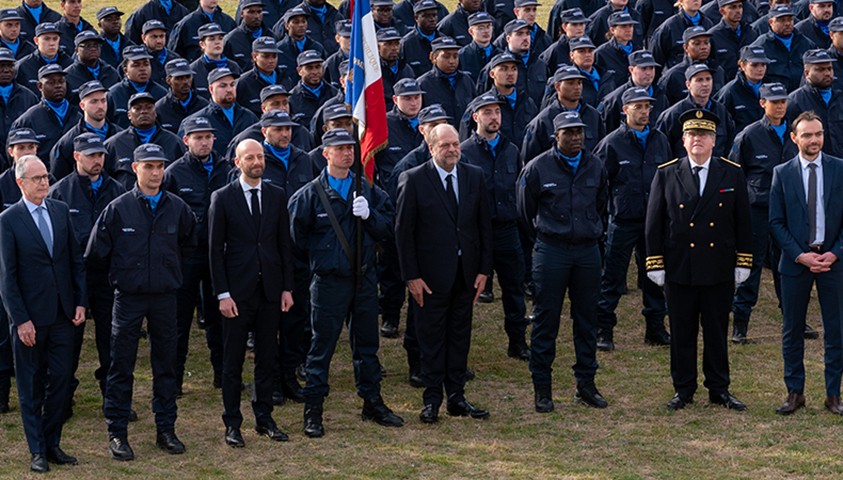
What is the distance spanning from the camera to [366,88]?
10.9 metres

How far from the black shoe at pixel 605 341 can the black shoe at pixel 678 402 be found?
1.72 m

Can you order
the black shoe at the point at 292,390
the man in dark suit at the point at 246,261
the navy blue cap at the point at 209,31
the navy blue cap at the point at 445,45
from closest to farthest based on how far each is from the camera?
the man in dark suit at the point at 246,261 < the black shoe at the point at 292,390 < the navy blue cap at the point at 445,45 < the navy blue cap at the point at 209,31

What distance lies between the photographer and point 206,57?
50.3ft

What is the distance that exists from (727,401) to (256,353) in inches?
152

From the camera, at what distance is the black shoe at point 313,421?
10.7 meters

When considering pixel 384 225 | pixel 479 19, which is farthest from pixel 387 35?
pixel 384 225

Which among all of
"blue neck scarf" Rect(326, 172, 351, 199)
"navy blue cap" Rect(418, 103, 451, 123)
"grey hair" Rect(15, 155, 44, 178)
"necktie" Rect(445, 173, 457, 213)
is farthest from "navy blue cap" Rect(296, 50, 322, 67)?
"grey hair" Rect(15, 155, 44, 178)

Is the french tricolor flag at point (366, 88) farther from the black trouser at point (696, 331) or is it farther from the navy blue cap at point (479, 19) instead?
the navy blue cap at point (479, 19)

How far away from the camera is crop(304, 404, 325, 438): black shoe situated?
10734mm

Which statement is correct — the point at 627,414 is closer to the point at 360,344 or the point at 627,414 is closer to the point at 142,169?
the point at 360,344

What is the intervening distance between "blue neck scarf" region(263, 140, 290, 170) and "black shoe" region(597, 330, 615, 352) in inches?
135

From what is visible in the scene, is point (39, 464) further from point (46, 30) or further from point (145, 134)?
point (46, 30)

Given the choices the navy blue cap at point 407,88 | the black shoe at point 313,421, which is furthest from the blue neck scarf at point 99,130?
the black shoe at point 313,421

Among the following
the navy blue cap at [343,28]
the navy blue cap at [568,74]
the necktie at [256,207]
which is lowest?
the necktie at [256,207]
